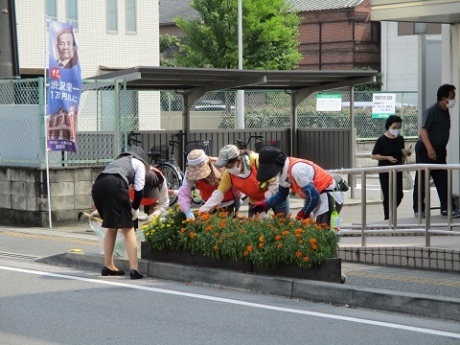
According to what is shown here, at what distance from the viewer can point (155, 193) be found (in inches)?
478

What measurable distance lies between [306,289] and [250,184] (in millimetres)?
1729

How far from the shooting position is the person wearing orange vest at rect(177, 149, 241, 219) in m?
11.5

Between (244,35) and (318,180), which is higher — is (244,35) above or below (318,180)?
above

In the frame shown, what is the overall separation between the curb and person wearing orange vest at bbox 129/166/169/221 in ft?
2.40

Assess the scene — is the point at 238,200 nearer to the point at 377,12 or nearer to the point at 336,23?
the point at 377,12

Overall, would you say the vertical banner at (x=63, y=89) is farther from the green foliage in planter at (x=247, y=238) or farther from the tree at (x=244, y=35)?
the tree at (x=244, y=35)

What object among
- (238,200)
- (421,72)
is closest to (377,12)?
(421,72)

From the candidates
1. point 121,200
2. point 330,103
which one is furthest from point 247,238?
point 330,103

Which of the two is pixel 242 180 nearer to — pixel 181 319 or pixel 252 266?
pixel 252 266

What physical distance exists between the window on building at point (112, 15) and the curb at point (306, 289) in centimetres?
3380

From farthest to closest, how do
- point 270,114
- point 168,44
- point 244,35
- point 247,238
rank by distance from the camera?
point 168,44
point 244,35
point 270,114
point 247,238

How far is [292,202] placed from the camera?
20406 mm

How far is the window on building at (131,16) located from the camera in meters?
46.0

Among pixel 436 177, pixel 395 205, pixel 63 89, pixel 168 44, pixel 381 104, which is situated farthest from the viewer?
pixel 168 44
